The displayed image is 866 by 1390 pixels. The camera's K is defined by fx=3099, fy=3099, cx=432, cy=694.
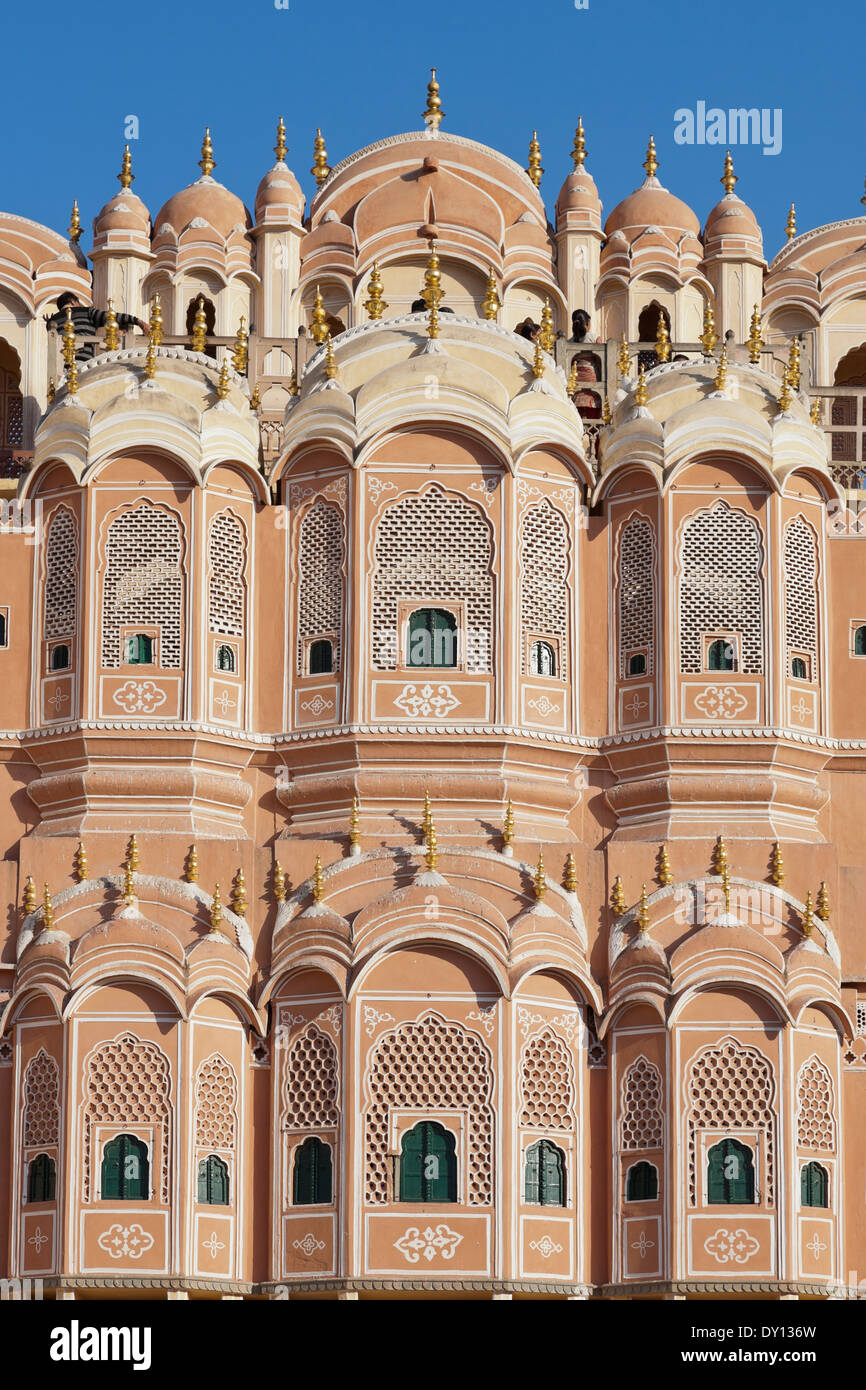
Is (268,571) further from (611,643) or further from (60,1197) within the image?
(60,1197)

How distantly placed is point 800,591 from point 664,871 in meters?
3.59

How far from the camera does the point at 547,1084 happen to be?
30281 millimetres

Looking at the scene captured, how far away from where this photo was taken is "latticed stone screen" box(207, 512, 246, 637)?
106 feet

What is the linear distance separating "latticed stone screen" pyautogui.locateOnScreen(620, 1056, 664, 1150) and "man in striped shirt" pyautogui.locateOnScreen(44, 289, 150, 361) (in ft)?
35.7

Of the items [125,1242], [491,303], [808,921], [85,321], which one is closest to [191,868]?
[125,1242]

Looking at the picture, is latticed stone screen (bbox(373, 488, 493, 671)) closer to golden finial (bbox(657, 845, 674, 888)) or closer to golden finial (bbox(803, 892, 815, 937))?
golden finial (bbox(657, 845, 674, 888))

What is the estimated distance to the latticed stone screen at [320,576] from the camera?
32.3m

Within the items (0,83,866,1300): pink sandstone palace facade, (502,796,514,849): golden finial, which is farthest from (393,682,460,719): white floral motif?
(502,796,514,849): golden finial

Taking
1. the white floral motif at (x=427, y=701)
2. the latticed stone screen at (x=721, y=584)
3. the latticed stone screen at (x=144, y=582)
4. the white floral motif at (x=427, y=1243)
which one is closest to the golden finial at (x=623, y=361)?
the latticed stone screen at (x=721, y=584)

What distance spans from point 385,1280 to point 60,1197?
3208 millimetres

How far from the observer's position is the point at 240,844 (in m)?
31.5

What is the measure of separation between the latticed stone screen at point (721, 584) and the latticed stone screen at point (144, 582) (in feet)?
17.3

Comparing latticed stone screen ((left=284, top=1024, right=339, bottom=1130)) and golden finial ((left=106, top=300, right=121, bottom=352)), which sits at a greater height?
golden finial ((left=106, top=300, right=121, bottom=352))
